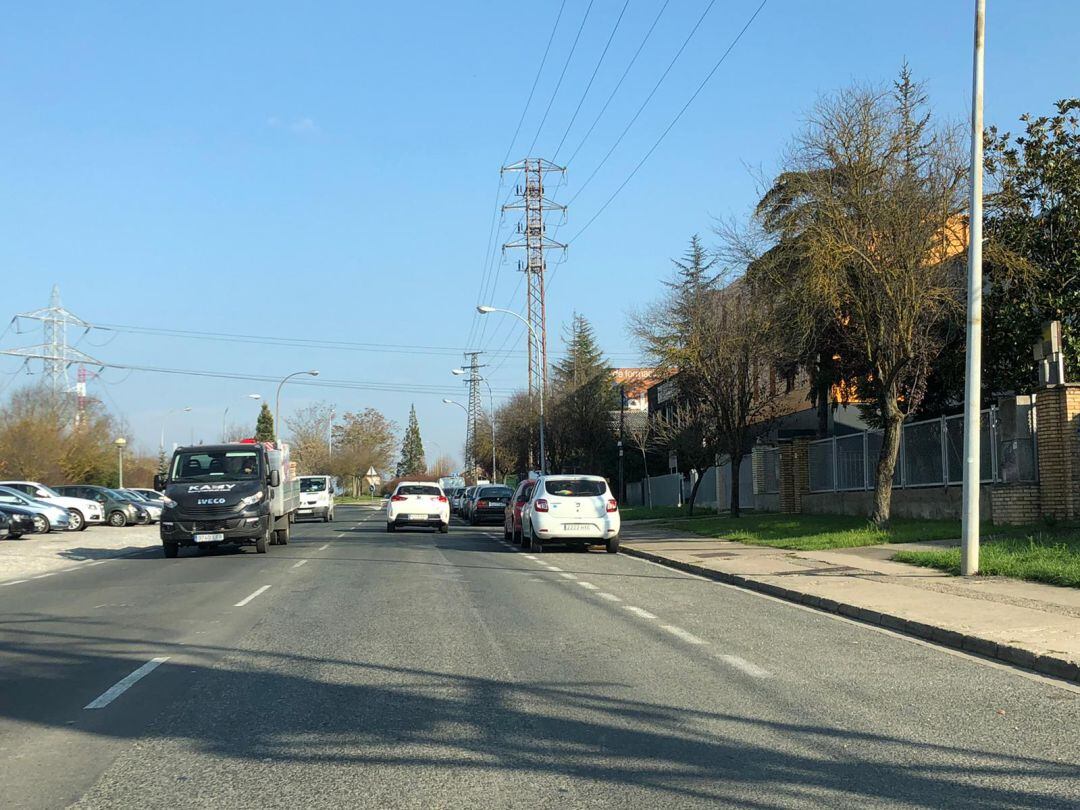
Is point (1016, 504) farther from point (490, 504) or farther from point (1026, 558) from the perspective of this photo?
point (490, 504)

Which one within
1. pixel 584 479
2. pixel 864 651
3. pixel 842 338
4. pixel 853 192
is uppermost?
pixel 853 192

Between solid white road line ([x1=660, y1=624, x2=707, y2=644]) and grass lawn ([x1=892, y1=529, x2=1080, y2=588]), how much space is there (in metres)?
5.38

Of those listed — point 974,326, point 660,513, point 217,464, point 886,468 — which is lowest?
point 660,513

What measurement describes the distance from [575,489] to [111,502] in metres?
24.7

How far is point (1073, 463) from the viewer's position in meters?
18.5

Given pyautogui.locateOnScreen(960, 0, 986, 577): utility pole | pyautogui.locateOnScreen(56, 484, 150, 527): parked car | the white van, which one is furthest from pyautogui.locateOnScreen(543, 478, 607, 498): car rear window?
pyautogui.locateOnScreen(56, 484, 150, 527): parked car

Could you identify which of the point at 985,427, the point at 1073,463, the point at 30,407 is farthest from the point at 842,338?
the point at 30,407

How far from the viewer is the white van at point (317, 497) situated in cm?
4378

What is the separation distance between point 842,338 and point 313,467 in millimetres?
83553

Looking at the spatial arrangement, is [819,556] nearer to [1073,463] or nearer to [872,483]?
[1073,463]

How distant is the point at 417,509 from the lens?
3225 cm

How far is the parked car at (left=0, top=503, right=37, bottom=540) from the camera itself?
30750 millimetres

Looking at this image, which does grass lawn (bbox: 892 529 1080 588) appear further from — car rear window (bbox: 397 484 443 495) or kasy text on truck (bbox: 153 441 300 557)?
car rear window (bbox: 397 484 443 495)

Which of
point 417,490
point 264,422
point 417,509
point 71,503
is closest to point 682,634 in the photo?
point 417,509
